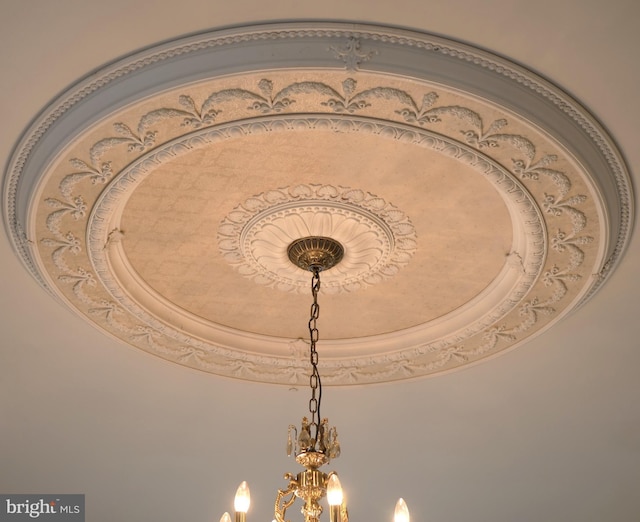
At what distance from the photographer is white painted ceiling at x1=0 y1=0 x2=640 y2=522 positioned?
3.23 m

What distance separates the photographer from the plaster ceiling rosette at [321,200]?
2996 millimetres

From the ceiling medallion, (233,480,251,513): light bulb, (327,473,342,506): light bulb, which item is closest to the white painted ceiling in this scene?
the ceiling medallion

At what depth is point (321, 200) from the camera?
3918 mm

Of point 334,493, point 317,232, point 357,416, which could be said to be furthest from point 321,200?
point 357,416

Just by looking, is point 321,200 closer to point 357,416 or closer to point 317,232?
point 317,232

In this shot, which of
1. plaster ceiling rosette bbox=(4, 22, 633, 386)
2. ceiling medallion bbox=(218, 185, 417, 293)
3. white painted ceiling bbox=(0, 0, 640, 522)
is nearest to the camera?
plaster ceiling rosette bbox=(4, 22, 633, 386)

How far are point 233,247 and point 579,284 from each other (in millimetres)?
1978

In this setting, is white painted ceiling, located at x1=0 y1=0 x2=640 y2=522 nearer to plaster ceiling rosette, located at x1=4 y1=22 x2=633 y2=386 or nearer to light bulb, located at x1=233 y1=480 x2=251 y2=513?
plaster ceiling rosette, located at x1=4 y1=22 x2=633 y2=386

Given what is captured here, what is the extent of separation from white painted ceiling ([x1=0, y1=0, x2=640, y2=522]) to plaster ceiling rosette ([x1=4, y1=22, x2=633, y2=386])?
152 mm

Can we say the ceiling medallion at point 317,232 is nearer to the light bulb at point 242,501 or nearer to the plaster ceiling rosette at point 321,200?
the plaster ceiling rosette at point 321,200

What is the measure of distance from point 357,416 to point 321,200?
91.9 inches

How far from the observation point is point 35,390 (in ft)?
17.0

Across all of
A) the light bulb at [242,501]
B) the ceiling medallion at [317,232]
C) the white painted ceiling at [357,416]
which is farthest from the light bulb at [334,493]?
the white painted ceiling at [357,416]

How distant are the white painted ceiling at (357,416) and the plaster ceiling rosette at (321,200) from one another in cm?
15
